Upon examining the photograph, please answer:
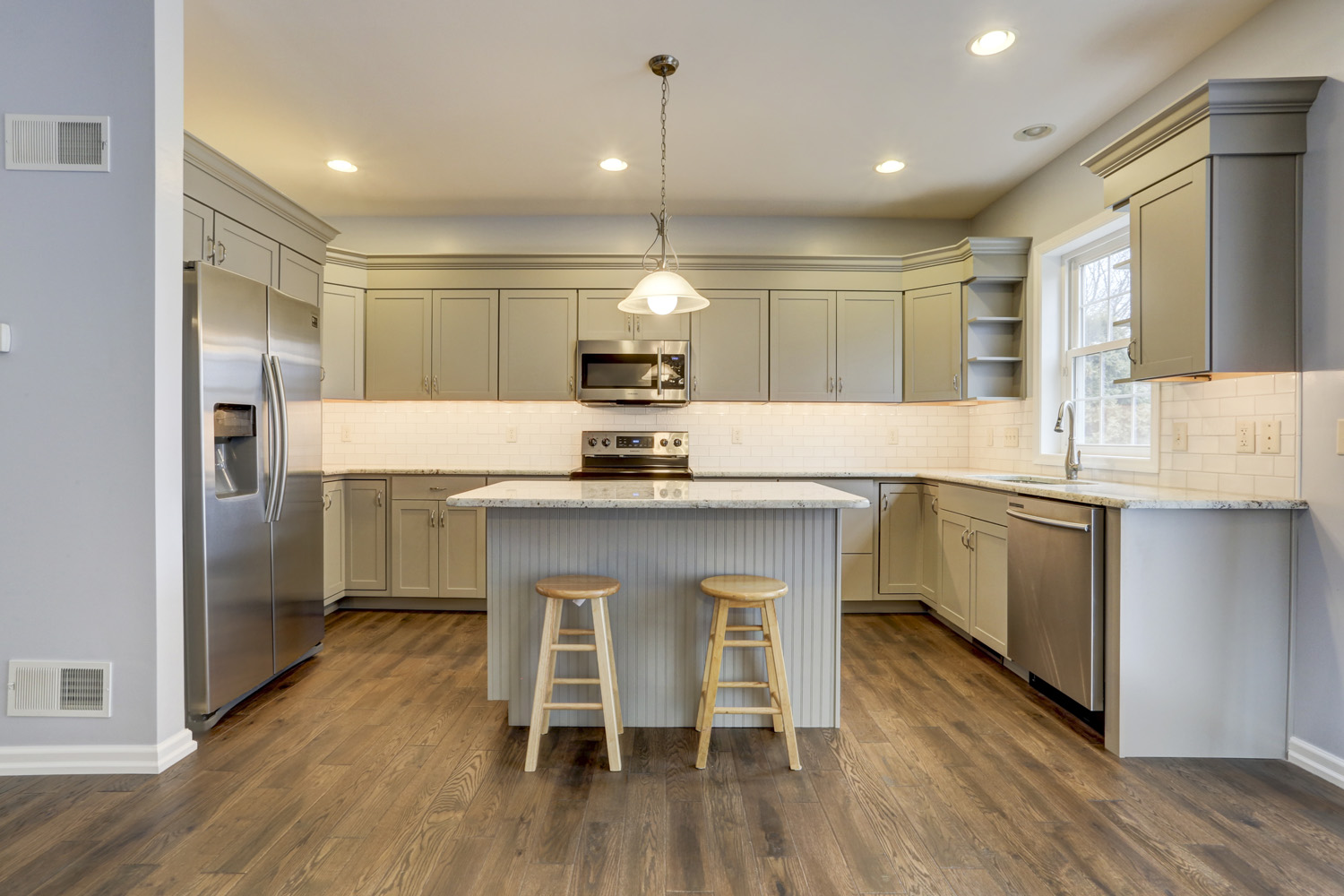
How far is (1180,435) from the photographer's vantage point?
2707 mm

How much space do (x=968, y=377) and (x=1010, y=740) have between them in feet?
7.69

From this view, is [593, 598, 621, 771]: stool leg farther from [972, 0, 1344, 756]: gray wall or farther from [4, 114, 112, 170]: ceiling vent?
[972, 0, 1344, 756]: gray wall

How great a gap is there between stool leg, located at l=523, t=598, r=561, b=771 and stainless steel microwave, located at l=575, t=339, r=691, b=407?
7.77 ft

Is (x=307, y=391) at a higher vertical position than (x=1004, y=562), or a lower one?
higher

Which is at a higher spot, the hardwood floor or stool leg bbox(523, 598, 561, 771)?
stool leg bbox(523, 598, 561, 771)

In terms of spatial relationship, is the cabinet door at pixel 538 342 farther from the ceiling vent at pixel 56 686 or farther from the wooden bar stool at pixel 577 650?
the ceiling vent at pixel 56 686

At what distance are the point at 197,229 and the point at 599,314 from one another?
7.42 ft

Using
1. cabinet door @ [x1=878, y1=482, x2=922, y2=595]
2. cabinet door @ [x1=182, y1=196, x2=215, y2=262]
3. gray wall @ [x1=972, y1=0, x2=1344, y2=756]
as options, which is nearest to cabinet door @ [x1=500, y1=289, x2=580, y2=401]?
cabinet door @ [x1=182, y1=196, x2=215, y2=262]

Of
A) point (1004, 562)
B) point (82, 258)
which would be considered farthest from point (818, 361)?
point (82, 258)

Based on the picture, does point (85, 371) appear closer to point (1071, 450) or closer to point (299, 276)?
point (299, 276)

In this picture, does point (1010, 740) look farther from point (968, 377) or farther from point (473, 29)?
point (473, 29)

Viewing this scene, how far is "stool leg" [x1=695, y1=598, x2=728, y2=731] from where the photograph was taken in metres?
2.21

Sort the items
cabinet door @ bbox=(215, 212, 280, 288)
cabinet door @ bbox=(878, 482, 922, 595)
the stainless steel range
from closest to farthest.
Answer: cabinet door @ bbox=(215, 212, 280, 288), cabinet door @ bbox=(878, 482, 922, 595), the stainless steel range

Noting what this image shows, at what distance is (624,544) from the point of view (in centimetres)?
248
